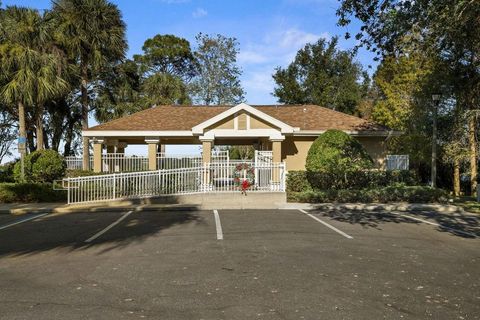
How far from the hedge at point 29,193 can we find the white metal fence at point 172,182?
895mm

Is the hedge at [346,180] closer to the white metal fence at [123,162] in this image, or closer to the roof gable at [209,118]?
the roof gable at [209,118]

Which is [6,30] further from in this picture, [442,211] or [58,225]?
[442,211]

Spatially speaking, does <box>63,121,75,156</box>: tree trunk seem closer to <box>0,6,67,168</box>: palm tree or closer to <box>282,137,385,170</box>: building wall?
<box>0,6,67,168</box>: palm tree

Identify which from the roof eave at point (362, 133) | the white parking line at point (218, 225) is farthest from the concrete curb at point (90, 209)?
the roof eave at point (362, 133)

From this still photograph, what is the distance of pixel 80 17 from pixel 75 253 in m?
23.9

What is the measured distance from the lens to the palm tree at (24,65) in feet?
74.6

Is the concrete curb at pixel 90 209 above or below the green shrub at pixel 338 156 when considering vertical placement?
below

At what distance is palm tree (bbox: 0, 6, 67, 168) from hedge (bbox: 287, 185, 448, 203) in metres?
13.2

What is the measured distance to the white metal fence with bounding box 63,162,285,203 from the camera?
17.8 metres

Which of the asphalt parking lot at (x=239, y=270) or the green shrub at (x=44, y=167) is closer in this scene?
the asphalt parking lot at (x=239, y=270)

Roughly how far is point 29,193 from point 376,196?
13.5 meters

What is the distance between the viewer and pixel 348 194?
720 inches

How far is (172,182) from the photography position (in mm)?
18266

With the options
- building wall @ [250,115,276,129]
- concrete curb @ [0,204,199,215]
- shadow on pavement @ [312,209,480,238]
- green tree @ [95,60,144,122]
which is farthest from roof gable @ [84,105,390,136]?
green tree @ [95,60,144,122]
